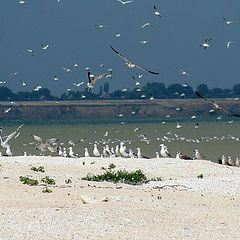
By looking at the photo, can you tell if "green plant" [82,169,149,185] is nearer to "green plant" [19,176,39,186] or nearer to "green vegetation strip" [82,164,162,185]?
"green vegetation strip" [82,164,162,185]

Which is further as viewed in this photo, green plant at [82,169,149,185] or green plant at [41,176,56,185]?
green plant at [82,169,149,185]

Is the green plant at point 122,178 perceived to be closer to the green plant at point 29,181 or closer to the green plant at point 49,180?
the green plant at point 49,180

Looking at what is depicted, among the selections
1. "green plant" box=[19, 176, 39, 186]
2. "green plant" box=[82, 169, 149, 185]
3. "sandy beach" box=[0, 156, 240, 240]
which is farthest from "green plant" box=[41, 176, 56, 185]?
"green plant" box=[82, 169, 149, 185]

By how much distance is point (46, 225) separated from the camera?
15.0 metres

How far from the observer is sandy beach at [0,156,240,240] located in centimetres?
1467

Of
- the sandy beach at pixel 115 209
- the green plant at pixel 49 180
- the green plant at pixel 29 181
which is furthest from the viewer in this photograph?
the green plant at pixel 49 180

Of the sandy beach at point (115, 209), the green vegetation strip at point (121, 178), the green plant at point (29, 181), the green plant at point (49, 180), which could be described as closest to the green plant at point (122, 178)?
the green vegetation strip at point (121, 178)

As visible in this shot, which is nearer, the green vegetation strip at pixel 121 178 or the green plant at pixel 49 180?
the green plant at pixel 49 180

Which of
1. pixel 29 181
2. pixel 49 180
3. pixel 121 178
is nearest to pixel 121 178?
pixel 121 178

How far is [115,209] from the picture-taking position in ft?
54.2

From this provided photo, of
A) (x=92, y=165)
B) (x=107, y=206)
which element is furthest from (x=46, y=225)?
(x=92, y=165)

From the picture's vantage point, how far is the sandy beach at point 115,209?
14.7 m

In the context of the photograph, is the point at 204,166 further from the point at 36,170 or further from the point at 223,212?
the point at 223,212

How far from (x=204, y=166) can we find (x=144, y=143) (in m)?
31.3
